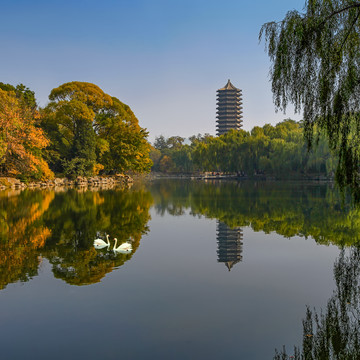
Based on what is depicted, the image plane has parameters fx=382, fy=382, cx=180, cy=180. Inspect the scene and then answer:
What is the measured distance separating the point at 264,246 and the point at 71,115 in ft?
103

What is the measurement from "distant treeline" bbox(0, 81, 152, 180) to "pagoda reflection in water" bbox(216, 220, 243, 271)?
18.0 meters

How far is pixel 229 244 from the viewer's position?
9.51 meters

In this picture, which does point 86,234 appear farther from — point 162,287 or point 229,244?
point 162,287

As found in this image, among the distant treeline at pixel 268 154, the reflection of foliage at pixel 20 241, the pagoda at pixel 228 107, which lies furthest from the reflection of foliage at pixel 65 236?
the pagoda at pixel 228 107

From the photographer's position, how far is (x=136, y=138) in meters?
42.5

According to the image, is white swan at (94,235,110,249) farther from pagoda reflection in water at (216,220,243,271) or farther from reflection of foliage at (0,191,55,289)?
pagoda reflection in water at (216,220,243,271)

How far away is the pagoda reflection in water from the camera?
792 cm

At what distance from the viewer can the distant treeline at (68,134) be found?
27253 mm

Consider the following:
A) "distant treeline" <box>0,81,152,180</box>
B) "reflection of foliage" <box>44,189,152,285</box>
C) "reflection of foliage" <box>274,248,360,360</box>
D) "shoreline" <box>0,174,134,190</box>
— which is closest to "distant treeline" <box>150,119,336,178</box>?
"distant treeline" <box>0,81,152,180</box>

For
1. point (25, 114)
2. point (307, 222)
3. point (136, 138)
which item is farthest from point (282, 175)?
point (307, 222)

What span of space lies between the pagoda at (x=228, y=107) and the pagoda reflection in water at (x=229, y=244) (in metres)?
94.3

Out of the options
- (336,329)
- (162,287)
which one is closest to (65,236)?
(162,287)

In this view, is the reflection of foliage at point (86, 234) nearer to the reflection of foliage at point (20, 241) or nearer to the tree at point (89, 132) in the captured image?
the reflection of foliage at point (20, 241)

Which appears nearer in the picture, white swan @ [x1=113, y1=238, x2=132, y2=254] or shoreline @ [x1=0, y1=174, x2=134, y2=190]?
white swan @ [x1=113, y1=238, x2=132, y2=254]
